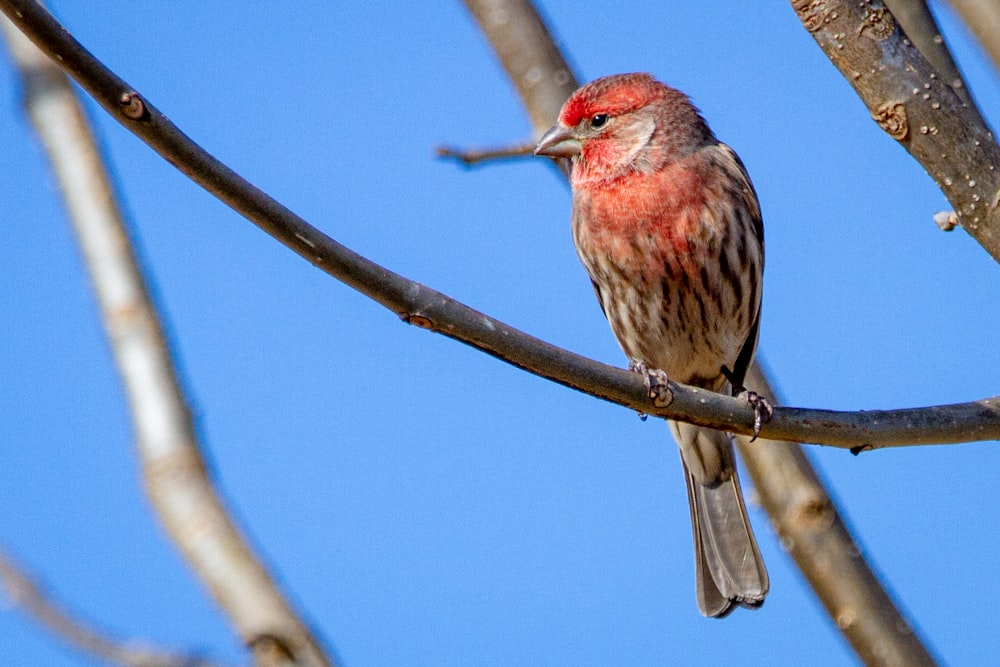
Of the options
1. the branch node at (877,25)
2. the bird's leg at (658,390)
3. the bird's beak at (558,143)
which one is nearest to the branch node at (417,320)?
the bird's leg at (658,390)

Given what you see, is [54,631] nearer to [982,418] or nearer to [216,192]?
[216,192]

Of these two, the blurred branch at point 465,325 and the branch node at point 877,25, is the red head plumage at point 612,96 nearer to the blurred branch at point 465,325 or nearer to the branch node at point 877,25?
the blurred branch at point 465,325

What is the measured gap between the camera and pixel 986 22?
12.6ft

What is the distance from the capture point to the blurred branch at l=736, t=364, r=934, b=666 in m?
4.43

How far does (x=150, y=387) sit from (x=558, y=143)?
2660 millimetres

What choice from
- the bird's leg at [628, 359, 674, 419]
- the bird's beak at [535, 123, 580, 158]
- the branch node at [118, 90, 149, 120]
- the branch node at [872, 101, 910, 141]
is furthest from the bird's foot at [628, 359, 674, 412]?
the bird's beak at [535, 123, 580, 158]

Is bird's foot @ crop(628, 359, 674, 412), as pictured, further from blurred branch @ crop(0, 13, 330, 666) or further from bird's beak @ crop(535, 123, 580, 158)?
bird's beak @ crop(535, 123, 580, 158)

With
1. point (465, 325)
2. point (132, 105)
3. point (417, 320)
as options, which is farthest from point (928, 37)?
point (132, 105)

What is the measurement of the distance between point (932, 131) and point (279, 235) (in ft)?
5.96

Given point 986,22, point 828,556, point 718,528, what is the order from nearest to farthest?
point 986,22, point 828,556, point 718,528

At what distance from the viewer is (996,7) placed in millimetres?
3848

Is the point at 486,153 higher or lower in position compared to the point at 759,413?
higher

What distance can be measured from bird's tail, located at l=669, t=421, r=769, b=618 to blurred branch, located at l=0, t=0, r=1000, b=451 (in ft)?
6.19

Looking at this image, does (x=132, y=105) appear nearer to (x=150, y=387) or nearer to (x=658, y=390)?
(x=150, y=387)
